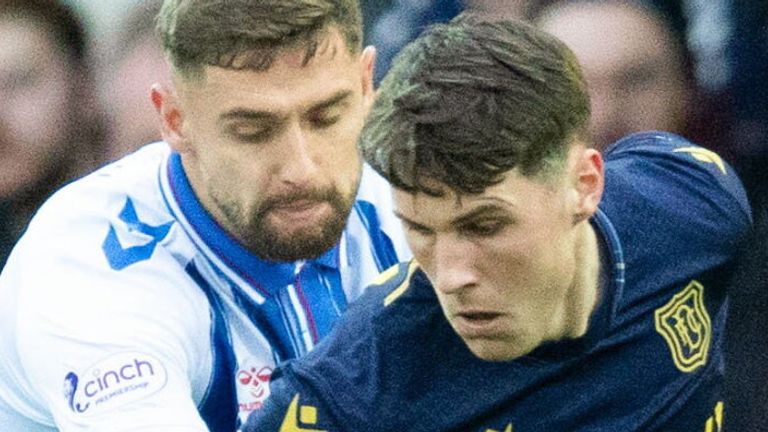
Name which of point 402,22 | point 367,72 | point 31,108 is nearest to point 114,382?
point 367,72

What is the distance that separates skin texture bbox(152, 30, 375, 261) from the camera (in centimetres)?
253

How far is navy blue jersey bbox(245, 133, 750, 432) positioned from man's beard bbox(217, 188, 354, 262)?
183 mm

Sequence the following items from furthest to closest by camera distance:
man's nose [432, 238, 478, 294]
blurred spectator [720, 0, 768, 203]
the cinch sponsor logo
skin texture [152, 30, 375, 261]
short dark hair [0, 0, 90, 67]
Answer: short dark hair [0, 0, 90, 67] < blurred spectator [720, 0, 768, 203] < skin texture [152, 30, 375, 261] < the cinch sponsor logo < man's nose [432, 238, 478, 294]

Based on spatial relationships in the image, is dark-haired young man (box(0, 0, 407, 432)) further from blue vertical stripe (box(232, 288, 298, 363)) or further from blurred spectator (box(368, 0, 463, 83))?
blurred spectator (box(368, 0, 463, 83))

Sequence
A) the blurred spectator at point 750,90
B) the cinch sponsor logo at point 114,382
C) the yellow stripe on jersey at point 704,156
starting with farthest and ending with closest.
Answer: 1. the blurred spectator at point 750,90
2. the yellow stripe on jersey at point 704,156
3. the cinch sponsor logo at point 114,382

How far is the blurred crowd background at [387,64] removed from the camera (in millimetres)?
2885

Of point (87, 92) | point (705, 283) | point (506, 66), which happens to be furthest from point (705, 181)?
point (87, 92)

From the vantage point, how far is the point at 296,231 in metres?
2.54

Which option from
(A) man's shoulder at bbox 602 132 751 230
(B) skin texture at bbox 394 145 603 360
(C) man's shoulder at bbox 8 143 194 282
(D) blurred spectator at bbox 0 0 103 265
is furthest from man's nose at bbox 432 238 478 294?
(D) blurred spectator at bbox 0 0 103 265

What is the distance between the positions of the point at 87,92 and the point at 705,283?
3.67ft

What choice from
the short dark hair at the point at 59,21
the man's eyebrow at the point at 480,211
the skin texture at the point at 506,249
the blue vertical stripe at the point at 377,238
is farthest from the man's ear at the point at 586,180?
the short dark hair at the point at 59,21

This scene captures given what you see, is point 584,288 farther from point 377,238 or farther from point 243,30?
point 243,30

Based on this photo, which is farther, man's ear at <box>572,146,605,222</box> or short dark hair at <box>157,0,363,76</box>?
short dark hair at <box>157,0,363,76</box>

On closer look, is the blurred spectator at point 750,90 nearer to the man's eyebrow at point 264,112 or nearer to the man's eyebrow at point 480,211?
the man's eyebrow at point 264,112
